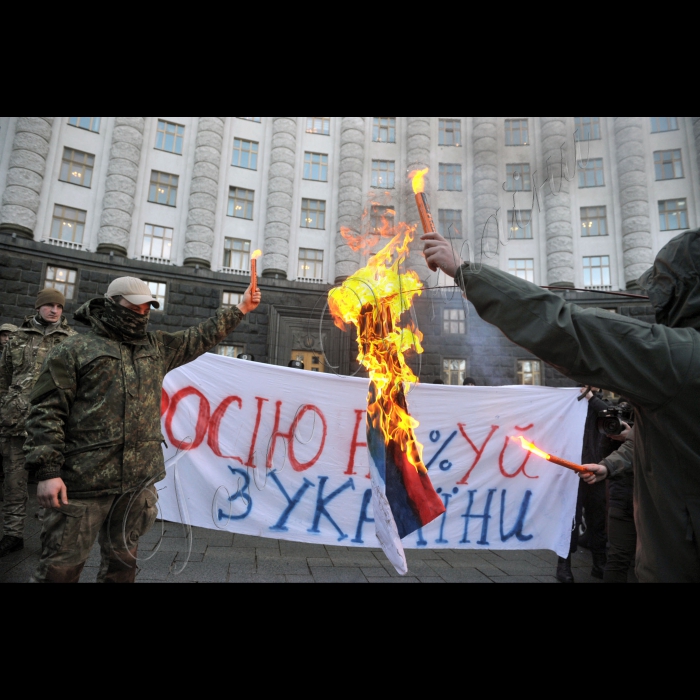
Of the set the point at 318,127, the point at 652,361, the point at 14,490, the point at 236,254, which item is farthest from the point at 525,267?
the point at 652,361

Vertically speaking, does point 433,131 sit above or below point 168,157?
above

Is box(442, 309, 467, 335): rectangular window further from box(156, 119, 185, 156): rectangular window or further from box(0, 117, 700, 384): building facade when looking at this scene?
box(156, 119, 185, 156): rectangular window

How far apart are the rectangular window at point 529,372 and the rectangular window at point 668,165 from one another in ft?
29.5

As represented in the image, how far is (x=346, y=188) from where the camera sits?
64.8ft

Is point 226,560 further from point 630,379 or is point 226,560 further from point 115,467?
point 630,379

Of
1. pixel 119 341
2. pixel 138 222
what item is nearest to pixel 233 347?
pixel 138 222

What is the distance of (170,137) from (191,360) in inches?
743

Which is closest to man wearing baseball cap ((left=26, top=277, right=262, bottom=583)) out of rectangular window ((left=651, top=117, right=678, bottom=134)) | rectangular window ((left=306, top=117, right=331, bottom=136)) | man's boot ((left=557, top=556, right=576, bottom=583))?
man's boot ((left=557, top=556, right=576, bottom=583))

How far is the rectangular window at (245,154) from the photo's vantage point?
19.7 meters

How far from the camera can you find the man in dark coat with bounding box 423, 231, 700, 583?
1.17m

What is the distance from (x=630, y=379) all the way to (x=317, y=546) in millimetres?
4263

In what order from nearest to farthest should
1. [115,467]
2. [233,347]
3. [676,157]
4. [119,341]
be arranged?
[115,467] < [119,341] < [233,347] < [676,157]

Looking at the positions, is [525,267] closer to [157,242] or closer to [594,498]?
[157,242]
